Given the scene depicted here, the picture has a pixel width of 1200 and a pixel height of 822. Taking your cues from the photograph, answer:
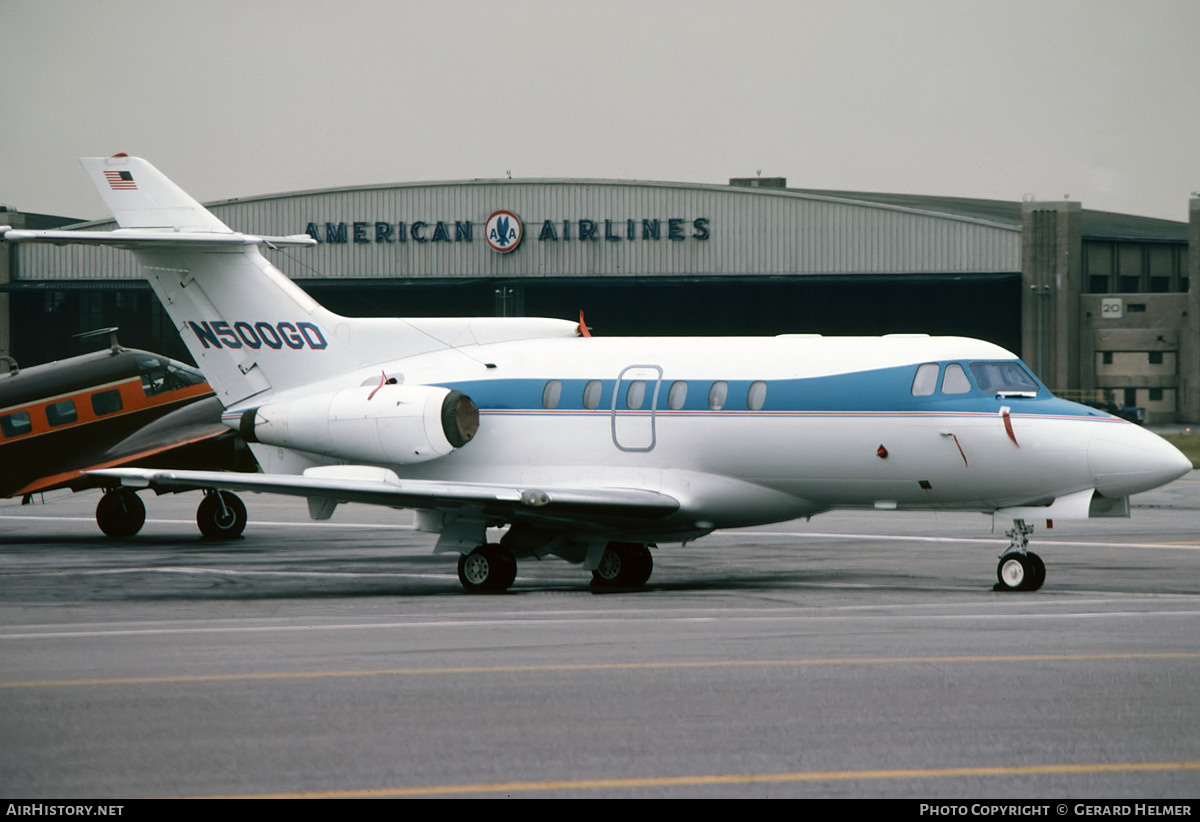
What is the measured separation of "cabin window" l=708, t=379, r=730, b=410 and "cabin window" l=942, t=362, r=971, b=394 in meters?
2.59

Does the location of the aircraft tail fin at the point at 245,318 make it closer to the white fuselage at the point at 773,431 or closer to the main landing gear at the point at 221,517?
the white fuselage at the point at 773,431

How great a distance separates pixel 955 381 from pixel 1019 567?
2.25 m

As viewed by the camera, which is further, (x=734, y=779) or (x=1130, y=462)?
(x=1130, y=462)

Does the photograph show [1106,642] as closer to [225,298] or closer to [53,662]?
[53,662]

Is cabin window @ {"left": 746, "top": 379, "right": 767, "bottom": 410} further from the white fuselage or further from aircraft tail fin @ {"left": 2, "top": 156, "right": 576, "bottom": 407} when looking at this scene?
aircraft tail fin @ {"left": 2, "top": 156, "right": 576, "bottom": 407}

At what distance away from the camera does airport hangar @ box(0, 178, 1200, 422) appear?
63.3 meters

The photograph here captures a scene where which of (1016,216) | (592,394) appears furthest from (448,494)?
(1016,216)

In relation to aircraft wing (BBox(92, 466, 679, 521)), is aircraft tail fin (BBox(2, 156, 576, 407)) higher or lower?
higher

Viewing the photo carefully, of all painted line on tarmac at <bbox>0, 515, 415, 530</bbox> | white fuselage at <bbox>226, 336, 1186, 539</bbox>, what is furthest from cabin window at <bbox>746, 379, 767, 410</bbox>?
painted line on tarmac at <bbox>0, 515, 415, 530</bbox>

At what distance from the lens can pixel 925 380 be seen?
1786 cm

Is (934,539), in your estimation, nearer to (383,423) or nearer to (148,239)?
(383,423)

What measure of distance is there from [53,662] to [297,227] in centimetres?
5565

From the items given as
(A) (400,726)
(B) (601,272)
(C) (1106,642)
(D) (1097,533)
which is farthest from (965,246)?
(A) (400,726)

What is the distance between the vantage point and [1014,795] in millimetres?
7656
